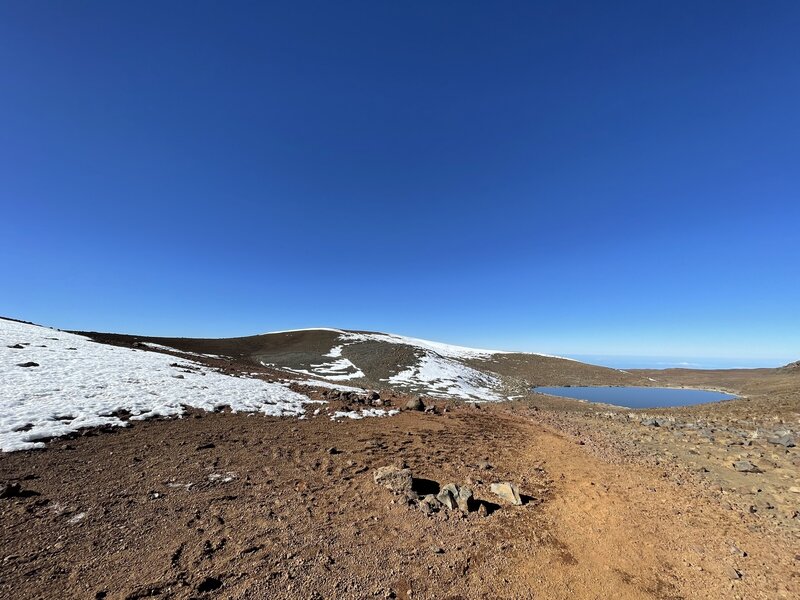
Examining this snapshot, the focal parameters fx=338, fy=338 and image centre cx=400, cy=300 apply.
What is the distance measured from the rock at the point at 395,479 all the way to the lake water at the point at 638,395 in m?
40.8

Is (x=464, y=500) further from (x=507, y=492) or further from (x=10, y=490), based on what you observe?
(x=10, y=490)

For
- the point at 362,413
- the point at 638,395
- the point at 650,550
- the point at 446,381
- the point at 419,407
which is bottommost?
the point at 638,395

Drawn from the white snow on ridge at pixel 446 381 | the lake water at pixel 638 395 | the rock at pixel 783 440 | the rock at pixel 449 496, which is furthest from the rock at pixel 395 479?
the lake water at pixel 638 395

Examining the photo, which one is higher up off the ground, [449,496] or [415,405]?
[415,405]

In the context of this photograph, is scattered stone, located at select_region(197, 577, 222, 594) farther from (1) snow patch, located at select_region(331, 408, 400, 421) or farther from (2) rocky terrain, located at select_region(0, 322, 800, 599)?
(1) snow patch, located at select_region(331, 408, 400, 421)

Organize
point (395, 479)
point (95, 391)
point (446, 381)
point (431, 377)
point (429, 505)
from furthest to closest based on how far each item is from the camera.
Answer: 1. point (431, 377)
2. point (446, 381)
3. point (95, 391)
4. point (395, 479)
5. point (429, 505)

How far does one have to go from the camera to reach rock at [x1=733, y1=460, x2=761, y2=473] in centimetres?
1071

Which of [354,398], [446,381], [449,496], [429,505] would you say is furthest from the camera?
[446,381]

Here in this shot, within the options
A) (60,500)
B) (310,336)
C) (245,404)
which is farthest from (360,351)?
(60,500)

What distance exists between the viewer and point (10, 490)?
712 cm

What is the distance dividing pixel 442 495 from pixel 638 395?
54116 mm

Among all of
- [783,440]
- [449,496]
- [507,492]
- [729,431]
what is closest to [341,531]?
[449,496]

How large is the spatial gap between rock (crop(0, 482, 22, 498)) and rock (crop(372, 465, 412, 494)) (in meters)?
7.75

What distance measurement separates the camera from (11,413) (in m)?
11.0
